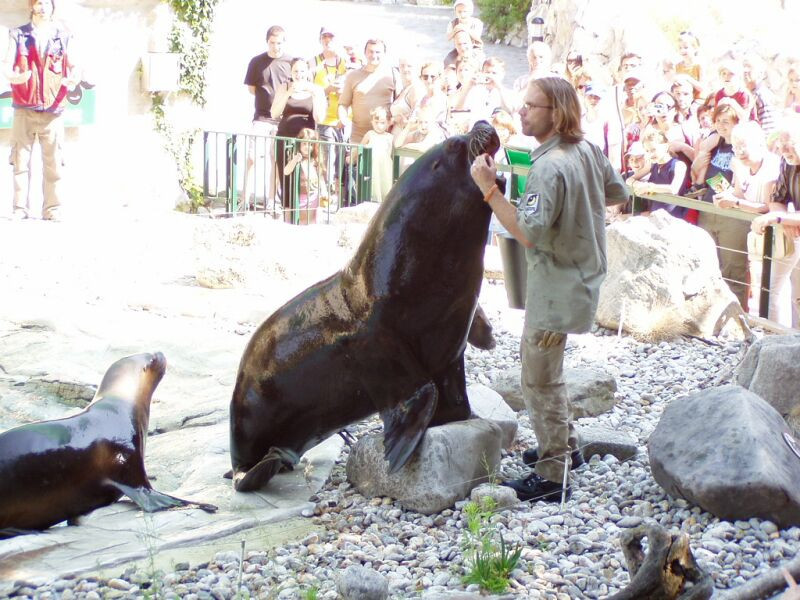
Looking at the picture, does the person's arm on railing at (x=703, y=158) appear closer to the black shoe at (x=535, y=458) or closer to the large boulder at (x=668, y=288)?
the large boulder at (x=668, y=288)

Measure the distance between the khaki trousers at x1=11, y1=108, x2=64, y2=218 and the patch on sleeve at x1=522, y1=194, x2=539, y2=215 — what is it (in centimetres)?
934

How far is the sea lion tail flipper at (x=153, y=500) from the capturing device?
16.4 feet

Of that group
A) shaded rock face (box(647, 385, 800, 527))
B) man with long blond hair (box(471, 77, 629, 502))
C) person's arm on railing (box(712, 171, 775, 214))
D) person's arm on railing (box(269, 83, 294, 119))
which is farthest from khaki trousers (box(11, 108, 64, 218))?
shaded rock face (box(647, 385, 800, 527))

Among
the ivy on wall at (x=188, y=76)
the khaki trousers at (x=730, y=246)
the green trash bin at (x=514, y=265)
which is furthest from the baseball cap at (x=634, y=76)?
the ivy on wall at (x=188, y=76)

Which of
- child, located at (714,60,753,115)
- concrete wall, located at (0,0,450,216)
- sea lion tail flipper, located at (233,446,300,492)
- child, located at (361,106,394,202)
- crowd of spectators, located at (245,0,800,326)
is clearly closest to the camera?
sea lion tail flipper, located at (233,446,300,492)

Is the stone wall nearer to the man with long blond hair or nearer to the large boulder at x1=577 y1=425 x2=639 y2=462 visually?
the large boulder at x1=577 y1=425 x2=639 y2=462

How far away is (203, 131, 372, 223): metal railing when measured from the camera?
12023mm

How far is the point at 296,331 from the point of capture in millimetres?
5230

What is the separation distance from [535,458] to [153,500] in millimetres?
1813

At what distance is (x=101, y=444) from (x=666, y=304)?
14.3 feet


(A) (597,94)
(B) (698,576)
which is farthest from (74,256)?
(B) (698,576)

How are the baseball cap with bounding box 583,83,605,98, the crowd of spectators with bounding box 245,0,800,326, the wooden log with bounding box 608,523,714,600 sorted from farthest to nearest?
the baseball cap with bounding box 583,83,605,98, the crowd of spectators with bounding box 245,0,800,326, the wooden log with bounding box 608,523,714,600

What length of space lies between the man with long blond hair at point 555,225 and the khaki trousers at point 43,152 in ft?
30.0

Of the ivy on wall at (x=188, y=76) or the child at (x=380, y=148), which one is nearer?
the child at (x=380, y=148)
